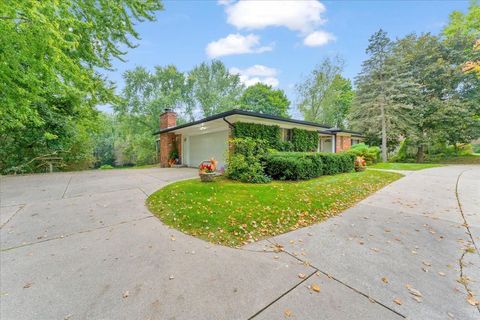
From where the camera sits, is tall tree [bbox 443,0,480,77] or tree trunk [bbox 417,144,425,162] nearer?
tall tree [bbox 443,0,480,77]

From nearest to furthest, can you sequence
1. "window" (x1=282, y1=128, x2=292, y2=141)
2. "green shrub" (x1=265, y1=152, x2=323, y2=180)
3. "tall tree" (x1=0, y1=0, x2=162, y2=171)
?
Answer: "tall tree" (x1=0, y1=0, x2=162, y2=171), "green shrub" (x1=265, y1=152, x2=323, y2=180), "window" (x1=282, y1=128, x2=292, y2=141)

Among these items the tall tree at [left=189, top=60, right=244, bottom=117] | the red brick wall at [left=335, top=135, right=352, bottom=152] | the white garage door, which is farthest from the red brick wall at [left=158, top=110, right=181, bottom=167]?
the tall tree at [left=189, top=60, right=244, bottom=117]

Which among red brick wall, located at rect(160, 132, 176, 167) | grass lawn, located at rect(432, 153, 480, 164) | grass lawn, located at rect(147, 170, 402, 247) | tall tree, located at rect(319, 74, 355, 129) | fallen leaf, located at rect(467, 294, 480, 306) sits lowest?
fallen leaf, located at rect(467, 294, 480, 306)

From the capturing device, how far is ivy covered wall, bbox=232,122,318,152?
29.0ft

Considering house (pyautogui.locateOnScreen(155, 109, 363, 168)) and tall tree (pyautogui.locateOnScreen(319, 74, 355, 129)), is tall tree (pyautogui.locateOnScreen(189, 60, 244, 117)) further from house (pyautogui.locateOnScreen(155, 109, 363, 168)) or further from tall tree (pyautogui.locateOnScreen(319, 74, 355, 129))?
house (pyautogui.locateOnScreen(155, 109, 363, 168))

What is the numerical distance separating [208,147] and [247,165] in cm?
546

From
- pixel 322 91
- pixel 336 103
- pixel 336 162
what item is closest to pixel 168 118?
pixel 336 162

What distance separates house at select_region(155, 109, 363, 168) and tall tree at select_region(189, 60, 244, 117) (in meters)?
13.3

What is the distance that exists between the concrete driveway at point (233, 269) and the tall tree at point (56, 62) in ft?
9.64

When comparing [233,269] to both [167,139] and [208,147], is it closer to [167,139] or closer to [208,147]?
[208,147]

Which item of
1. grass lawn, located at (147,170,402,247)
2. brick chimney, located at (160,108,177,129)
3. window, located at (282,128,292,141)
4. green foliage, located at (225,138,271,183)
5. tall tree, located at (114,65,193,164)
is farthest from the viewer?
tall tree, located at (114,65,193,164)

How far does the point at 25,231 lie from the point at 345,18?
12.2 m

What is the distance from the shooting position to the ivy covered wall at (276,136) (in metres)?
8.85

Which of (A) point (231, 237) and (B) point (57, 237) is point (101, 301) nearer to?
(A) point (231, 237)
